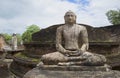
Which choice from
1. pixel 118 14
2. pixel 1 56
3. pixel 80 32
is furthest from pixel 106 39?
pixel 118 14

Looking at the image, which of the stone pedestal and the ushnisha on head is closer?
the stone pedestal

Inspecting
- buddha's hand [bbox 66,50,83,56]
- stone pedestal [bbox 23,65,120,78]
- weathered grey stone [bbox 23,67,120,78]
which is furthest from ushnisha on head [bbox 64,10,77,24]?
weathered grey stone [bbox 23,67,120,78]

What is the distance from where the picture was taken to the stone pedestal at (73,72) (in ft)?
20.9

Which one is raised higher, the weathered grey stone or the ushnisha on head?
the ushnisha on head

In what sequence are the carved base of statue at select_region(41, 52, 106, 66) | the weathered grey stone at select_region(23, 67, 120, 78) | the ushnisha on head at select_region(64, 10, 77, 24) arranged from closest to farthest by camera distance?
the weathered grey stone at select_region(23, 67, 120, 78)
the carved base of statue at select_region(41, 52, 106, 66)
the ushnisha on head at select_region(64, 10, 77, 24)

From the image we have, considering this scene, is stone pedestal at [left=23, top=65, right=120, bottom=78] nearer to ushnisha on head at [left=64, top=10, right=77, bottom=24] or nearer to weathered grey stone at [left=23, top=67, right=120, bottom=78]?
weathered grey stone at [left=23, top=67, right=120, bottom=78]

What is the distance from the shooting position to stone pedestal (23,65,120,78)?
636cm

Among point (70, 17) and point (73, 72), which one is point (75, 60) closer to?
point (73, 72)

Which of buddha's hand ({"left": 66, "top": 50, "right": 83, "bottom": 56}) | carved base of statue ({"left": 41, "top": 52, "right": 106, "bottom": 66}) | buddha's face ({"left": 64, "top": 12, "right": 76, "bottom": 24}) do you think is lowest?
carved base of statue ({"left": 41, "top": 52, "right": 106, "bottom": 66})

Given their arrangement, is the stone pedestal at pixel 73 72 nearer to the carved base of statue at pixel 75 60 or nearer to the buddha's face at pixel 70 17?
the carved base of statue at pixel 75 60

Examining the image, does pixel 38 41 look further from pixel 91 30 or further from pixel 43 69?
pixel 43 69

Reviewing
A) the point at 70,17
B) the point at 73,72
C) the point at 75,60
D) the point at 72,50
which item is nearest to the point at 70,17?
the point at 70,17

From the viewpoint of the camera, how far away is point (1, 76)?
10664 mm

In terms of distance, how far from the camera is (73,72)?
6.53 m
